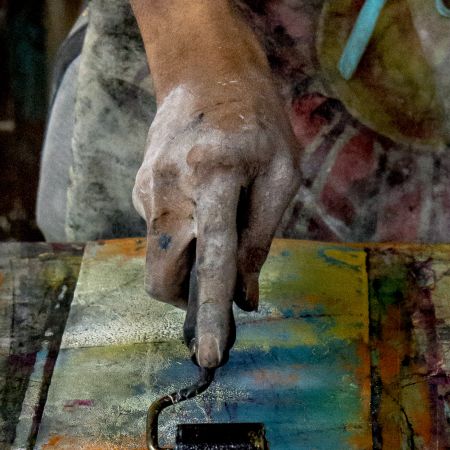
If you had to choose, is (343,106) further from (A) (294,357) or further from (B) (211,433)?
(B) (211,433)

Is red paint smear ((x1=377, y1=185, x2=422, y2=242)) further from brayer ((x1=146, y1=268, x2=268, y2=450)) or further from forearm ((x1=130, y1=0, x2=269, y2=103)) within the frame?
brayer ((x1=146, y1=268, x2=268, y2=450))

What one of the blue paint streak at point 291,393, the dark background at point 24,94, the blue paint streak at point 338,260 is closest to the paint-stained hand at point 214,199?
the blue paint streak at point 291,393

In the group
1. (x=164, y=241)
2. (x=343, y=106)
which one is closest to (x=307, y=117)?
(x=343, y=106)

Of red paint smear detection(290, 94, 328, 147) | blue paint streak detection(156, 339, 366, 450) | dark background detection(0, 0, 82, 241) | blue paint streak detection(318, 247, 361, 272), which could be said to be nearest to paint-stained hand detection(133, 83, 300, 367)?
blue paint streak detection(156, 339, 366, 450)

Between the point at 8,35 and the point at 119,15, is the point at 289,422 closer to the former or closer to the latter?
the point at 119,15

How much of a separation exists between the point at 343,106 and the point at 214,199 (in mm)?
630

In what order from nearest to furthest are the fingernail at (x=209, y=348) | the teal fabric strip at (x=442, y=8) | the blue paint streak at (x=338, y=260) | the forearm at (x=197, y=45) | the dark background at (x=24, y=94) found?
the fingernail at (x=209, y=348), the forearm at (x=197, y=45), the blue paint streak at (x=338, y=260), the teal fabric strip at (x=442, y=8), the dark background at (x=24, y=94)

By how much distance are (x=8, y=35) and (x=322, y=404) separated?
7.47 feet

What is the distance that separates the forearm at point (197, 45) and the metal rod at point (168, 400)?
0.32 meters

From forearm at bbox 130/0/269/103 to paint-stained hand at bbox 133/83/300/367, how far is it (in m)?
0.05

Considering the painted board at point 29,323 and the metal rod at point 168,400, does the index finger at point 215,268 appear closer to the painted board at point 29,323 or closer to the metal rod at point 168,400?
the metal rod at point 168,400

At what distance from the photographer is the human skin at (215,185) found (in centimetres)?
84

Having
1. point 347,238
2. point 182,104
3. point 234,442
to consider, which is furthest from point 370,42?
point 234,442

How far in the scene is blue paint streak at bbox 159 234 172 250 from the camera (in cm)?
88
